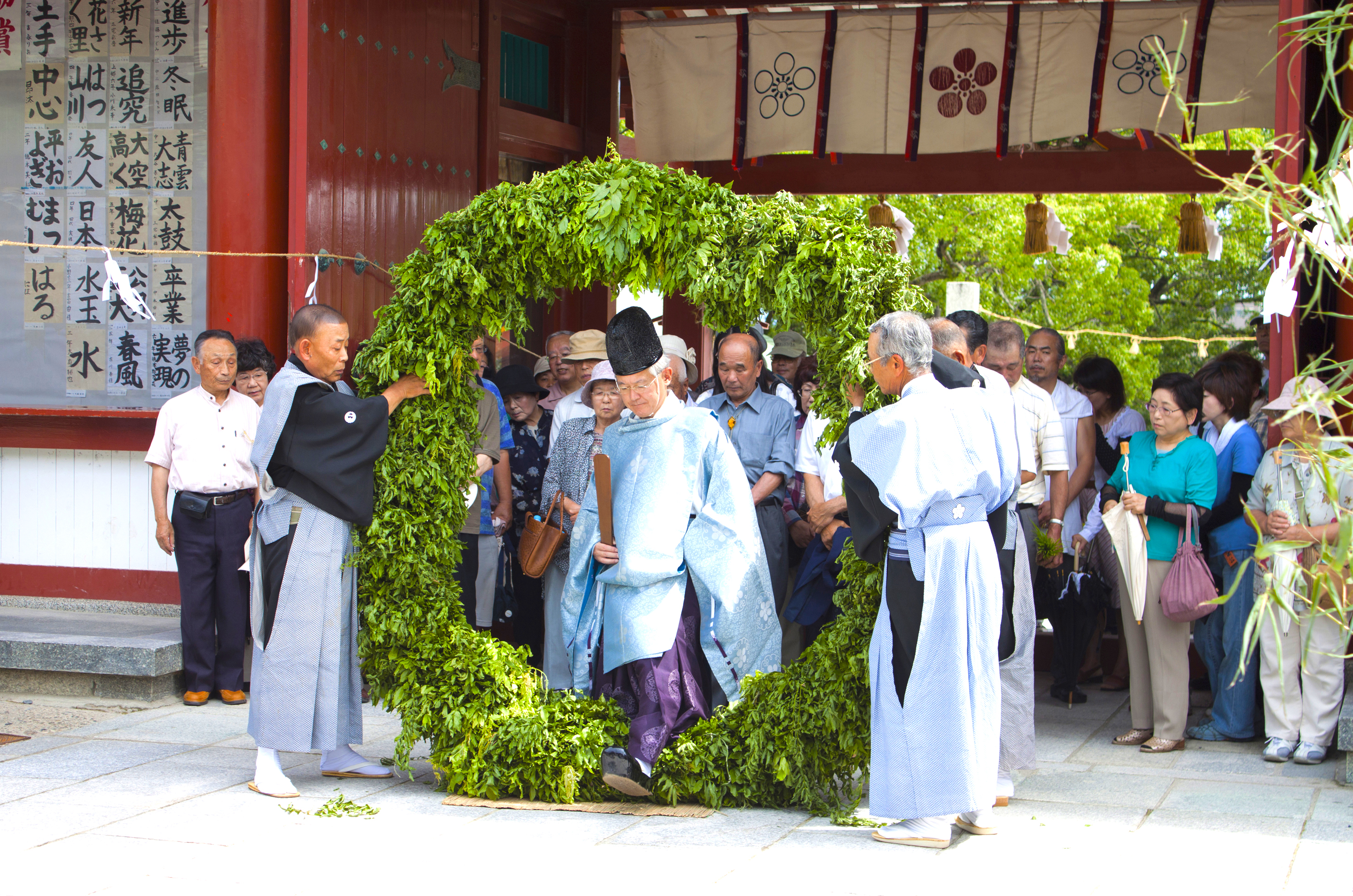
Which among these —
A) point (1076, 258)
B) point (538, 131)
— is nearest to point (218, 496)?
point (538, 131)

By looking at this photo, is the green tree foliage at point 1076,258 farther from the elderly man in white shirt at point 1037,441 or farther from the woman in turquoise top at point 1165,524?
the woman in turquoise top at point 1165,524

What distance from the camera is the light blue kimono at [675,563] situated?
4.73 metres

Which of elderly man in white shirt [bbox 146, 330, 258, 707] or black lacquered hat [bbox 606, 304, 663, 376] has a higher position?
black lacquered hat [bbox 606, 304, 663, 376]

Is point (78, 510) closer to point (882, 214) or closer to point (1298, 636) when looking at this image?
point (1298, 636)

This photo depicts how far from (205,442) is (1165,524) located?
15.1 ft

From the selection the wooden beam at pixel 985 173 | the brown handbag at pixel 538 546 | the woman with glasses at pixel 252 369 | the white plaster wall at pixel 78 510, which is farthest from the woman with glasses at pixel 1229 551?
the white plaster wall at pixel 78 510

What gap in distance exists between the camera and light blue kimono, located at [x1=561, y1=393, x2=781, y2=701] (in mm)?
4730

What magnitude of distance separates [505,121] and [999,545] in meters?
4.73

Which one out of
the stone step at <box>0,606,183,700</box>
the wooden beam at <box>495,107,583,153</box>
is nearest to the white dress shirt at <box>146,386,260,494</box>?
the stone step at <box>0,606,183,700</box>

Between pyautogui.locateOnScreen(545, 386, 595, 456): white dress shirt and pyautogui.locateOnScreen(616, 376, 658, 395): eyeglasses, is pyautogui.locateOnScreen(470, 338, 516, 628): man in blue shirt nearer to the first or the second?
pyautogui.locateOnScreen(545, 386, 595, 456): white dress shirt

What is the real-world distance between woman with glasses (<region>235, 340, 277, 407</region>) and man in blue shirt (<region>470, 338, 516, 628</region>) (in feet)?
3.46

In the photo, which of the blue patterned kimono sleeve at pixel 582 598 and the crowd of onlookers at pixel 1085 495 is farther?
the crowd of onlookers at pixel 1085 495

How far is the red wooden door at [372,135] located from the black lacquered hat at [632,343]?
2.12 meters

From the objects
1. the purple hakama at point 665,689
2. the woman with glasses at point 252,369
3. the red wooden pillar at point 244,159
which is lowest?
the purple hakama at point 665,689
